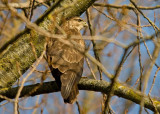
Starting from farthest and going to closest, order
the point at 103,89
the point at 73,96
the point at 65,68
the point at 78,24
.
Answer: the point at 78,24
the point at 65,68
the point at 73,96
the point at 103,89

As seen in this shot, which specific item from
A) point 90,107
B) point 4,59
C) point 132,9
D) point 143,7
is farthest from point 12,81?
point 143,7

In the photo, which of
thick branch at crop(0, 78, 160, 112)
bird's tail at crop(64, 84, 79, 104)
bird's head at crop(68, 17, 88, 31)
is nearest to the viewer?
thick branch at crop(0, 78, 160, 112)

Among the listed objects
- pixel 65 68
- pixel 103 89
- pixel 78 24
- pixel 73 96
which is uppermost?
pixel 78 24

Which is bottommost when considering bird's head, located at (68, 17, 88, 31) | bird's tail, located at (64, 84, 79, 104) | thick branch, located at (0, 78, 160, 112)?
bird's tail, located at (64, 84, 79, 104)

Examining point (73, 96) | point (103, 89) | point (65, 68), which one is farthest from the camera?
point (65, 68)

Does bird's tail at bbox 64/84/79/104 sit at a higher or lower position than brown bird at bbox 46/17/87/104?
→ lower

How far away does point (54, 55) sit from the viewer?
5754 mm

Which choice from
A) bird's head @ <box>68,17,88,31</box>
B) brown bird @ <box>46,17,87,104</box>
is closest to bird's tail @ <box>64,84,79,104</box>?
brown bird @ <box>46,17,87,104</box>

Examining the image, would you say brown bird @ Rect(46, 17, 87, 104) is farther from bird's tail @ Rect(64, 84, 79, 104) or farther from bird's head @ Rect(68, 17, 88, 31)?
bird's head @ Rect(68, 17, 88, 31)

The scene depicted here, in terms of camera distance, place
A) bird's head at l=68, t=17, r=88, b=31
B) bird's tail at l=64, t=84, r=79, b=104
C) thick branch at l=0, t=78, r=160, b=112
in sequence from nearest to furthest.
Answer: thick branch at l=0, t=78, r=160, b=112 < bird's tail at l=64, t=84, r=79, b=104 < bird's head at l=68, t=17, r=88, b=31

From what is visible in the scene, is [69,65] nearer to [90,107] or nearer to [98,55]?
[98,55]

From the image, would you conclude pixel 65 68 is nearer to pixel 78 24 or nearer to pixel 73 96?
pixel 73 96

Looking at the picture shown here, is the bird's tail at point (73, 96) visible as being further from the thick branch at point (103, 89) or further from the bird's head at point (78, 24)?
the bird's head at point (78, 24)

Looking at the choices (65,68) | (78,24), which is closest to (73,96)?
(65,68)
